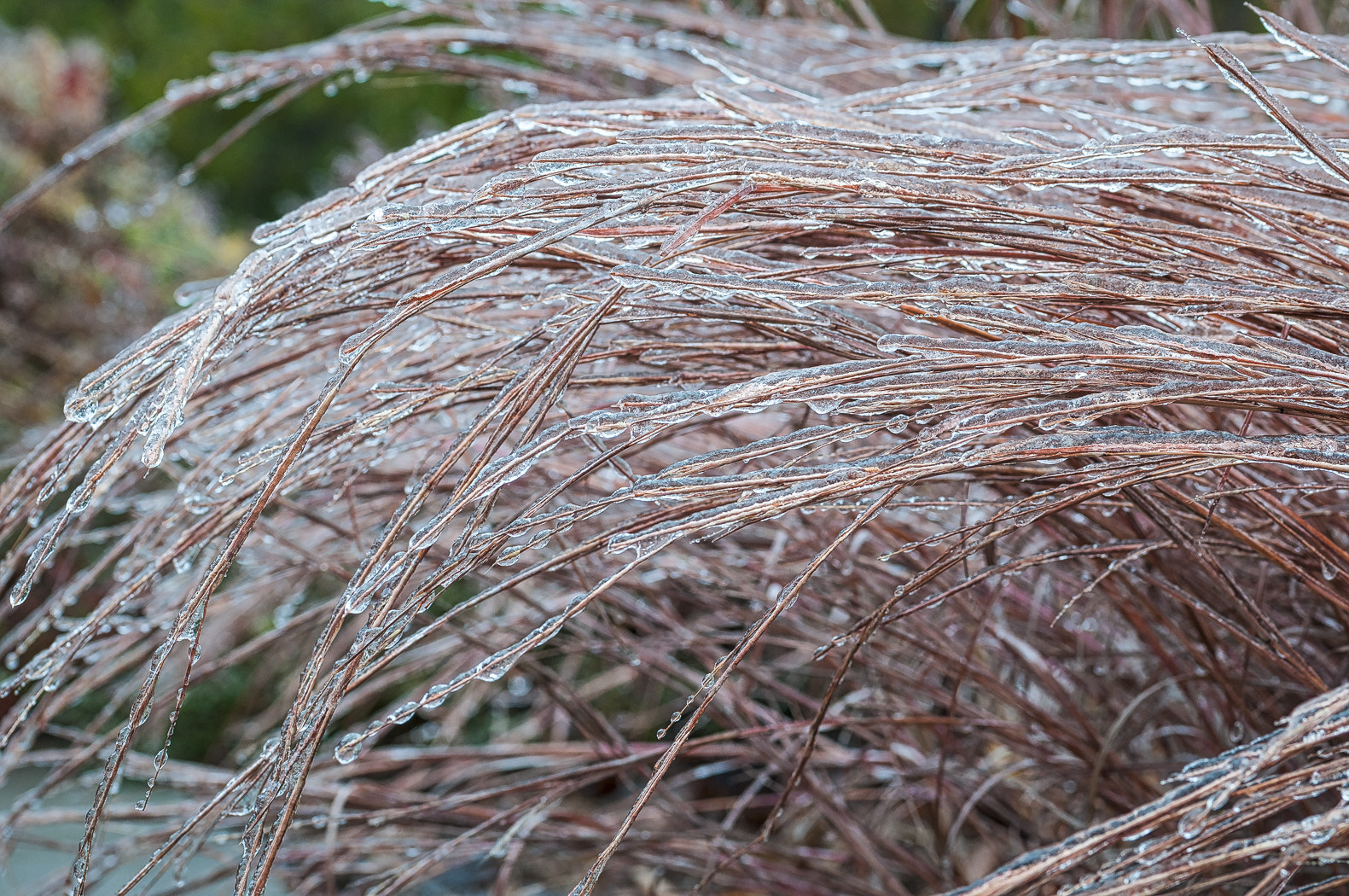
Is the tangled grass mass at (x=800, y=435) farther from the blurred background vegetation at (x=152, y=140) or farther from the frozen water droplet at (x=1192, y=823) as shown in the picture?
the blurred background vegetation at (x=152, y=140)

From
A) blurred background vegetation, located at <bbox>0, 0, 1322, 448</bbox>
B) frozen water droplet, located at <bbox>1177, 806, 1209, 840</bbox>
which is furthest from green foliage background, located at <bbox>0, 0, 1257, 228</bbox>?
frozen water droplet, located at <bbox>1177, 806, 1209, 840</bbox>

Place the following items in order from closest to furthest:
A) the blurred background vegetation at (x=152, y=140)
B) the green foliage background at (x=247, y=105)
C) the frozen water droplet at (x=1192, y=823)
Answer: the frozen water droplet at (x=1192, y=823) → the blurred background vegetation at (x=152, y=140) → the green foliage background at (x=247, y=105)

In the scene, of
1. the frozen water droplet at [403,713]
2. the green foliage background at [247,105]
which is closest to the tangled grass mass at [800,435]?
the frozen water droplet at [403,713]

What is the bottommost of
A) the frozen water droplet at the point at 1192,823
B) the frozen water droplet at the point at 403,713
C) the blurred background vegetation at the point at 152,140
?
the frozen water droplet at the point at 1192,823

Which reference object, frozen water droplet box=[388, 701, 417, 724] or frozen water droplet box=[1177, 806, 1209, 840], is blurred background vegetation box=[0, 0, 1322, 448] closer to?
frozen water droplet box=[388, 701, 417, 724]

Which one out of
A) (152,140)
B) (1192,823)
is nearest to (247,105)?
(152,140)

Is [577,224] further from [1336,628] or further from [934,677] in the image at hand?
[934,677]

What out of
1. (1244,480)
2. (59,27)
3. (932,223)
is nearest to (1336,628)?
(1244,480)

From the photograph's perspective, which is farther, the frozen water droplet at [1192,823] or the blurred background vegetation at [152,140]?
the blurred background vegetation at [152,140]
